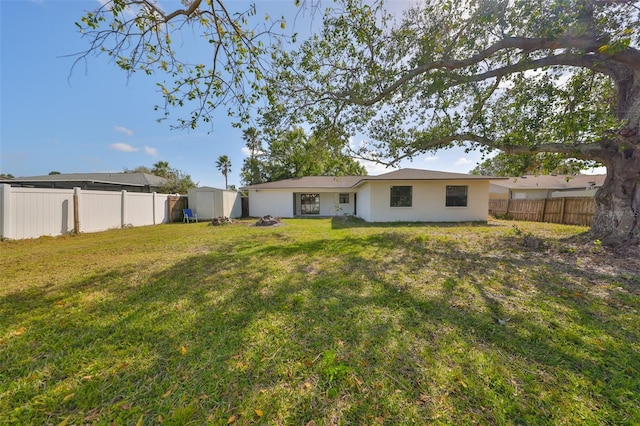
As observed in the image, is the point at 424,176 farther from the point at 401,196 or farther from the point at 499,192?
the point at 499,192

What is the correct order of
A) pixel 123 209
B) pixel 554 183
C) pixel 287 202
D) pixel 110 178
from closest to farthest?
pixel 123 209
pixel 287 202
pixel 554 183
pixel 110 178

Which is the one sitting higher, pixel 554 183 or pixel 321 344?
pixel 554 183

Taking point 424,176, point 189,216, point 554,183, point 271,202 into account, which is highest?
point 554,183

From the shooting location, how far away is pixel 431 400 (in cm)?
174

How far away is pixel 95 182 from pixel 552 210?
30.9 meters

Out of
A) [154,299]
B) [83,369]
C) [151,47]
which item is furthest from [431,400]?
[151,47]

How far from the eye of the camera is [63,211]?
8.25 metres

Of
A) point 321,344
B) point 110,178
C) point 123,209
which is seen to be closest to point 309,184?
point 123,209

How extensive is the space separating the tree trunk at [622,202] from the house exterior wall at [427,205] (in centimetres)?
586

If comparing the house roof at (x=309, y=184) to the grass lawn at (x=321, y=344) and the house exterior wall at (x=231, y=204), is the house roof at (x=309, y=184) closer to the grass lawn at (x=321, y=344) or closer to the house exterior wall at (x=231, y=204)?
the house exterior wall at (x=231, y=204)

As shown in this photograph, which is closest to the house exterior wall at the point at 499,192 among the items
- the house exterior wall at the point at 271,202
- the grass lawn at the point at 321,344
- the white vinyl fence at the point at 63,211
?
the house exterior wall at the point at 271,202

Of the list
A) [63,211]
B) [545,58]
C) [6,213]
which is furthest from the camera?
[63,211]

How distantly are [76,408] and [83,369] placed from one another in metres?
0.50

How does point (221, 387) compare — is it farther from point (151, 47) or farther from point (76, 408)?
point (151, 47)
